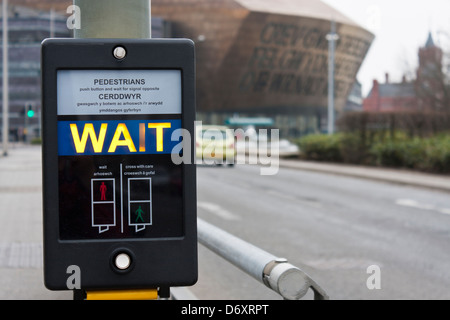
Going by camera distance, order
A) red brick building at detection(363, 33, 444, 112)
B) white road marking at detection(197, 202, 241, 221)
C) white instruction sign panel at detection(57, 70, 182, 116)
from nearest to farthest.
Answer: white instruction sign panel at detection(57, 70, 182, 116) → white road marking at detection(197, 202, 241, 221) → red brick building at detection(363, 33, 444, 112)

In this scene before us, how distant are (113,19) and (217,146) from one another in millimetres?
28027

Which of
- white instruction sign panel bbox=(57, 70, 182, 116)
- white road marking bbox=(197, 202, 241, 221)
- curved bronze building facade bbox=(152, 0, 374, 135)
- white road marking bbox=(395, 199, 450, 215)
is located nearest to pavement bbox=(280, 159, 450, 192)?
white road marking bbox=(395, 199, 450, 215)

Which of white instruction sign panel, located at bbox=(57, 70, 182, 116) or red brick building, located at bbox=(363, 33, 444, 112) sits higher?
red brick building, located at bbox=(363, 33, 444, 112)

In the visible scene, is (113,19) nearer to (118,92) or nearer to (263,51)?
(118,92)

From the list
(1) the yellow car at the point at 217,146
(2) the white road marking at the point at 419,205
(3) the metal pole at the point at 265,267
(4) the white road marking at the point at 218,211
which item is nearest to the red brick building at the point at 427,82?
(1) the yellow car at the point at 217,146

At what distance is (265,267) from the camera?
2461mm

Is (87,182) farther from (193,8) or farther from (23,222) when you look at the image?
(193,8)

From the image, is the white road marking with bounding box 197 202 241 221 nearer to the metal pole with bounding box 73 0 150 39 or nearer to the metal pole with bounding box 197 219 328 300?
the metal pole with bounding box 197 219 328 300

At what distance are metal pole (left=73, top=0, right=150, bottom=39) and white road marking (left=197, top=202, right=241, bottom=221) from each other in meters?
10.6

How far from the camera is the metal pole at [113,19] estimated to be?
6.38ft

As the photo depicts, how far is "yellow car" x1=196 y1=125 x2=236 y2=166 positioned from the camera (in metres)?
29.2

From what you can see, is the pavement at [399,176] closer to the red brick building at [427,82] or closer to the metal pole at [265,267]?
the red brick building at [427,82]

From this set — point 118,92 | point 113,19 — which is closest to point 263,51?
point 113,19

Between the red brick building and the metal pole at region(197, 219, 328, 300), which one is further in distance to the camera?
the red brick building
